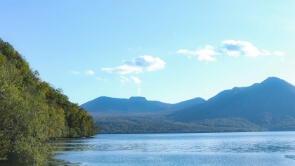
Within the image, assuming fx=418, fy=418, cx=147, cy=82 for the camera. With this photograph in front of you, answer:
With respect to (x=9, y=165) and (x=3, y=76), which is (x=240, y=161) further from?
(x=3, y=76)

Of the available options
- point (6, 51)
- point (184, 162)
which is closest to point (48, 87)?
point (6, 51)

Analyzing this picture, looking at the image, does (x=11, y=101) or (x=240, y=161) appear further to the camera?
(x=240, y=161)

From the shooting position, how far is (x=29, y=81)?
128250 mm

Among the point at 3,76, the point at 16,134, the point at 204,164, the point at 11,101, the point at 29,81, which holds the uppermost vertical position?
the point at 29,81

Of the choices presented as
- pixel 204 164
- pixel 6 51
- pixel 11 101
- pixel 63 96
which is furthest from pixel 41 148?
pixel 63 96

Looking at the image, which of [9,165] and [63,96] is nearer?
[9,165]

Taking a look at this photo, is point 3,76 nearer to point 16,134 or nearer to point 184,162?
point 16,134

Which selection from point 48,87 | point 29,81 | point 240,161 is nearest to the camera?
point 240,161

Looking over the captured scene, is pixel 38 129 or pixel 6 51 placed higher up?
pixel 6 51

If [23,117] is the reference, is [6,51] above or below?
above

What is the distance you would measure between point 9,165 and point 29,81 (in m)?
77.4

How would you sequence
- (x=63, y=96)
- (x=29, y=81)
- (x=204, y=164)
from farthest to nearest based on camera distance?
(x=63, y=96) → (x=29, y=81) → (x=204, y=164)

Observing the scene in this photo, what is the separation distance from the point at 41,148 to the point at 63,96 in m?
137

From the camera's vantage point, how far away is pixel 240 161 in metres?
74.2
